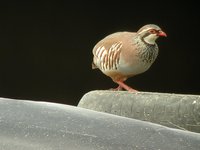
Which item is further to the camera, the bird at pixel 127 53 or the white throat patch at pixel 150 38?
the white throat patch at pixel 150 38

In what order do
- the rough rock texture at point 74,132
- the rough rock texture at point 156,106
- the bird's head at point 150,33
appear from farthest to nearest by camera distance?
the bird's head at point 150,33, the rough rock texture at point 156,106, the rough rock texture at point 74,132

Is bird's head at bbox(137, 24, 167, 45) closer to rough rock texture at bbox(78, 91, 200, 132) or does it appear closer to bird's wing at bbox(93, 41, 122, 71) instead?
bird's wing at bbox(93, 41, 122, 71)

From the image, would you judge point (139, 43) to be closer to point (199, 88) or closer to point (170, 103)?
point (170, 103)

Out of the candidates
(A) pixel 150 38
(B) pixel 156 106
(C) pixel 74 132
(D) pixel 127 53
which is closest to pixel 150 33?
(A) pixel 150 38

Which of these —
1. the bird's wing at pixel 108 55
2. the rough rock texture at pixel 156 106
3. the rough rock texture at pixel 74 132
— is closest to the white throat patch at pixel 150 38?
the bird's wing at pixel 108 55

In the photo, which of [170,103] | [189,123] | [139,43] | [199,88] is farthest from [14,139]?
[199,88]

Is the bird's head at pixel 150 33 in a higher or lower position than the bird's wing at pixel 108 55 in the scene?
higher

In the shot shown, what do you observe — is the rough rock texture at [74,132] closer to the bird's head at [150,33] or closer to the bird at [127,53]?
the bird at [127,53]

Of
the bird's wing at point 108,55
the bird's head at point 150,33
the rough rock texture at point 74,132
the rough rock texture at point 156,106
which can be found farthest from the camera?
the bird's head at point 150,33
